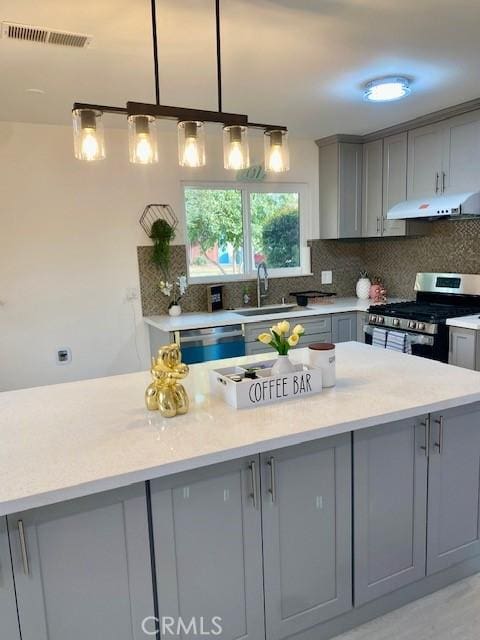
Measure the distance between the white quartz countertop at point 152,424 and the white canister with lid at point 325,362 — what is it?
0.05 m

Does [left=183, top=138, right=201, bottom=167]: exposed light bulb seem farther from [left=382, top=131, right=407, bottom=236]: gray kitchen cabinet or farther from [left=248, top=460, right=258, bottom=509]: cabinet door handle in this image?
[left=382, top=131, right=407, bottom=236]: gray kitchen cabinet

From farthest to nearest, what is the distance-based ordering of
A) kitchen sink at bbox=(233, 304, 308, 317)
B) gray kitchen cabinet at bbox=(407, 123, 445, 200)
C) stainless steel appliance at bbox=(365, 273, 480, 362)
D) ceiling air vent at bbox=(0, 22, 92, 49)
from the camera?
kitchen sink at bbox=(233, 304, 308, 317), gray kitchen cabinet at bbox=(407, 123, 445, 200), stainless steel appliance at bbox=(365, 273, 480, 362), ceiling air vent at bbox=(0, 22, 92, 49)

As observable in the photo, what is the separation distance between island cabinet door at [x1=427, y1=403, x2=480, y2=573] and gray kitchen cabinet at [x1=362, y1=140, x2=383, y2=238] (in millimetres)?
2844

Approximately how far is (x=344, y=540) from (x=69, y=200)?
10.5ft

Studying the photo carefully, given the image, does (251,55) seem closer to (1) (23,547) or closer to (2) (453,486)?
(2) (453,486)

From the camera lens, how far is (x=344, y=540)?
1.76m

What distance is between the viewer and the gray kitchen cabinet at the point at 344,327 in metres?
4.20

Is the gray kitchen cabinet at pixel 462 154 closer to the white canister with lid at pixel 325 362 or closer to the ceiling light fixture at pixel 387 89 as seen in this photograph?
the ceiling light fixture at pixel 387 89

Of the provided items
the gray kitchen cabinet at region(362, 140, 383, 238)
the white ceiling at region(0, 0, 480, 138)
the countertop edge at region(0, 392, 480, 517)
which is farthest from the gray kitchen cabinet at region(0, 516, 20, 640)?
the gray kitchen cabinet at region(362, 140, 383, 238)

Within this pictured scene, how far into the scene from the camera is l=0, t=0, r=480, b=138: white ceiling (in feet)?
6.53

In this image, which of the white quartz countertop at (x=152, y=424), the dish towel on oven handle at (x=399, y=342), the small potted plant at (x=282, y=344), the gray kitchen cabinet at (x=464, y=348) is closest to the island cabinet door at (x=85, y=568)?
the white quartz countertop at (x=152, y=424)

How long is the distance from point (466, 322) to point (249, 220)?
2168mm

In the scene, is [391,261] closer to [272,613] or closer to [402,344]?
[402,344]

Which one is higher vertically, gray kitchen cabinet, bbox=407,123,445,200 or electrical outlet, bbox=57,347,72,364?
gray kitchen cabinet, bbox=407,123,445,200
